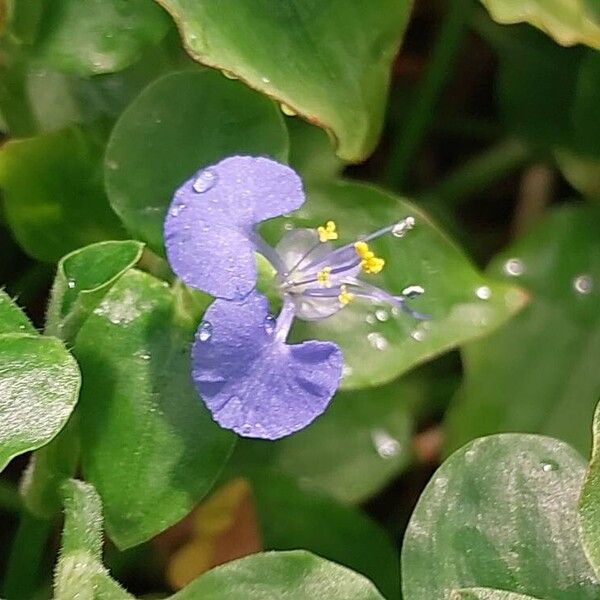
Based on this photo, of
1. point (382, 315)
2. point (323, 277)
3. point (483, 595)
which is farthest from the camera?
point (382, 315)

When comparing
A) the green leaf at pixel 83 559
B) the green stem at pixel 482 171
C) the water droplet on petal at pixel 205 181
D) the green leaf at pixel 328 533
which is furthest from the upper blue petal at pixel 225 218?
the green stem at pixel 482 171

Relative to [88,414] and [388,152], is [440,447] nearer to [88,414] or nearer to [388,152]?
[388,152]

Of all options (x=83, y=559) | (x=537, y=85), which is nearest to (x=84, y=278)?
(x=83, y=559)

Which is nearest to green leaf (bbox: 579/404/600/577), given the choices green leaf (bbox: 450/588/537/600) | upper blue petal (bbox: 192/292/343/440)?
green leaf (bbox: 450/588/537/600)

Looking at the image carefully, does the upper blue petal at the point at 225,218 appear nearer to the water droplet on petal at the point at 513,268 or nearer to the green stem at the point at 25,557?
the green stem at the point at 25,557

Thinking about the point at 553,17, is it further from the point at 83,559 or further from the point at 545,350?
the point at 83,559

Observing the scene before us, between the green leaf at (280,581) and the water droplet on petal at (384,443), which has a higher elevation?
the green leaf at (280,581)

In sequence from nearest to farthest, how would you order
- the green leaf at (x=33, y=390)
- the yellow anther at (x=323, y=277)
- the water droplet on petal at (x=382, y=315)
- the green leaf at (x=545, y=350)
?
the green leaf at (x=33, y=390), the yellow anther at (x=323, y=277), the water droplet on petal at (x=382, y=315), the green leaf at (x=545, y=350)
